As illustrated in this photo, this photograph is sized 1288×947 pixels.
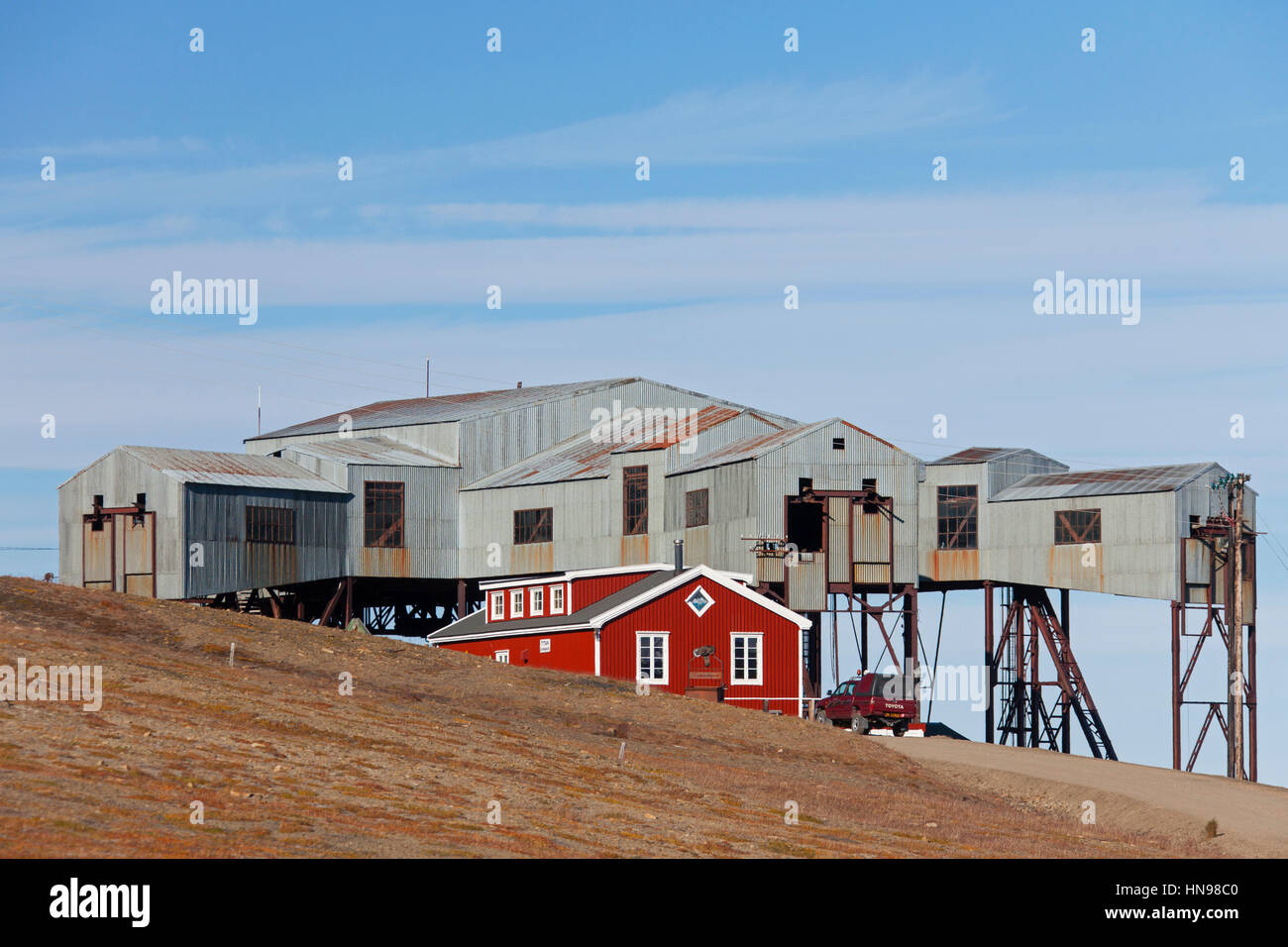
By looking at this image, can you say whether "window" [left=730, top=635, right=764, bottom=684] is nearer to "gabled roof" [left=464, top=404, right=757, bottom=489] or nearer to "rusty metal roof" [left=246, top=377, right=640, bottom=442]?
"gabled roof" [left=464, top=404, right=757, bottom=489]

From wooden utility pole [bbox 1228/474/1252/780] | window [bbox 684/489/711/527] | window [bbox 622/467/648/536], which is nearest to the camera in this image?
wooden utility pole [bbox 1228/474/1252/780]

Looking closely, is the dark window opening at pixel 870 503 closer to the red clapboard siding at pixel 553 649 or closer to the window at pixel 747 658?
the window at pixel 747 658

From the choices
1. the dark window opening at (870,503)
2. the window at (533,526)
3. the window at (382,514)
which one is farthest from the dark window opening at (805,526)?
the window at (382,514)

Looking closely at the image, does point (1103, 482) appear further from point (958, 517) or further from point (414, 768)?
point (414, 768)

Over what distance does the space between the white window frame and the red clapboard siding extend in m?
4.69

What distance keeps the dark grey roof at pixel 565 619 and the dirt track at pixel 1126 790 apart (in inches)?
441

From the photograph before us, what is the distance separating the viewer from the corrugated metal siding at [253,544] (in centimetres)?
7400

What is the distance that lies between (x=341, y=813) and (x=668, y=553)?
45481 mm

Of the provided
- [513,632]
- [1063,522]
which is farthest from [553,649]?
[1063,522]

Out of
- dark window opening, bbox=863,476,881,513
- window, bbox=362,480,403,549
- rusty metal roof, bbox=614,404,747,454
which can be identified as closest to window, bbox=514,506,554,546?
rusty metal roof, bbox=614,404,747,454

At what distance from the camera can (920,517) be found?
257ft

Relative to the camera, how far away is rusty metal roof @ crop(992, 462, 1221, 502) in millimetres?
72625

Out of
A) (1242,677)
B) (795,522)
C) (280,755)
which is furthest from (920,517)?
(280,755)
